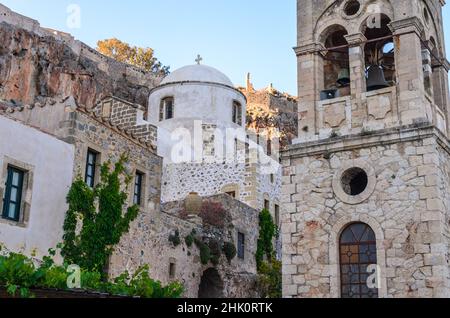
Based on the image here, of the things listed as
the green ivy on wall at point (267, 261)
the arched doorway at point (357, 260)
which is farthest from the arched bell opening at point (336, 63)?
the green ivy on wall at point (267, 261)

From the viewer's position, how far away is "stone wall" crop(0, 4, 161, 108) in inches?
1612

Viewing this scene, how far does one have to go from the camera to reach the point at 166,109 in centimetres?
3003

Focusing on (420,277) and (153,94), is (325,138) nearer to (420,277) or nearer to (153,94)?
(420,277)

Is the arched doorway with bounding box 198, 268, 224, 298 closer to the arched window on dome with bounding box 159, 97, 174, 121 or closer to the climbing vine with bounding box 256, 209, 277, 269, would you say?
the climbing vine with bounding box 256, 209, 277, 269

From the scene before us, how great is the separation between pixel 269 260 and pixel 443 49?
12774 mm

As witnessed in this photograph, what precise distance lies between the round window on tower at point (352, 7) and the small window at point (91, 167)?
297 inches

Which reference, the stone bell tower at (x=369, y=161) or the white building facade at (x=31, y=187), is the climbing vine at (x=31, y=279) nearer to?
the stone bell tower at (x=369, y=161)

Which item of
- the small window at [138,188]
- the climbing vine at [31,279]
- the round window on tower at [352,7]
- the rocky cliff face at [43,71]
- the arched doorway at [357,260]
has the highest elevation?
the rocky cliff face at [43,71]

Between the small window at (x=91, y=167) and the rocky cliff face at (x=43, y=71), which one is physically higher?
the rocky cliff face at (x=43, y=71)

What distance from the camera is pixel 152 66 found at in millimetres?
64312

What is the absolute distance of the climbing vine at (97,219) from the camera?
1580cm

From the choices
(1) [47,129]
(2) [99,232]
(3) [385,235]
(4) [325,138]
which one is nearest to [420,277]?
(3) [385,235]

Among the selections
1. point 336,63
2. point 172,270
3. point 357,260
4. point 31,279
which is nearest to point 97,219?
point 172,270

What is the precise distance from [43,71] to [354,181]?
34010mm
